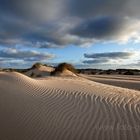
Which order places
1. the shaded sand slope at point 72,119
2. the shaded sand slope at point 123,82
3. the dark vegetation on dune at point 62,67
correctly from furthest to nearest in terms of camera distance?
the dark vegetation on dune at point 62,67 → the shaded sand slope at point 123,82 → the shaded sand slope at point 72,119

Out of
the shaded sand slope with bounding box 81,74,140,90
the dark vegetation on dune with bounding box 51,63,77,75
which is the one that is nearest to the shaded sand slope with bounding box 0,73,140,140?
the shaded sand slope with bounding box 81,74,140,90

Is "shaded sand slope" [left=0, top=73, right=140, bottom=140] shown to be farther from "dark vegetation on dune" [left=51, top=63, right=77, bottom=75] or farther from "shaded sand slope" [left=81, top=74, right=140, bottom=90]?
"dark vegetation on dune" [left=51, top=63, right=77, bottom=75]

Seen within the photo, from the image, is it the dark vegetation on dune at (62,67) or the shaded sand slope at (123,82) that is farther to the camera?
the dark vegetation on dune at (62,67)

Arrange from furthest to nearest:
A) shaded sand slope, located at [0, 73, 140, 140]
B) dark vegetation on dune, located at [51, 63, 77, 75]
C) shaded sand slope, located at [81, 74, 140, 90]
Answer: dark vegetation on dune, located at [51, 63, 77, 75] → shaded sand slope, located at [81, 74, 140, 90] → shaded sand slope, located at [0, 73, 140, 140]

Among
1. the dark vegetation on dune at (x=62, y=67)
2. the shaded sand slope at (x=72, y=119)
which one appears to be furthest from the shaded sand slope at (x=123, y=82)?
the shaded sand slope at (x=72, y=119)

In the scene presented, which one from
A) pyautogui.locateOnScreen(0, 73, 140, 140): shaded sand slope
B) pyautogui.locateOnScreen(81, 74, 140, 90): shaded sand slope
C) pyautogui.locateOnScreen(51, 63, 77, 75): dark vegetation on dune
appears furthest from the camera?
pyautogui.locateOnScreen(51, 63, 77, 75): dark vegetation on dune

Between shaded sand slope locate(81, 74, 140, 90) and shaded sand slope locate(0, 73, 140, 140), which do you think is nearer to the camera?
shaded sand slope locate(0, 73, 140, 140)

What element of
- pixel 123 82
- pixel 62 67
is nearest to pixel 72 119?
pixel 123 82

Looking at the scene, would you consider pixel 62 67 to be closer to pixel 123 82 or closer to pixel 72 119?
pixel 123 82

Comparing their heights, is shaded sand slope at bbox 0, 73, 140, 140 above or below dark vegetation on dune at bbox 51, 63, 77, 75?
below

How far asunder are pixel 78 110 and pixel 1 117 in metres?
2.48

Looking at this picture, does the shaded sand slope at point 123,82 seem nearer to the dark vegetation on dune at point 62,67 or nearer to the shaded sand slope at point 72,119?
the dark vegetation on dune at point 62,67

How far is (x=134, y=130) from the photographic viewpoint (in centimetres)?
507

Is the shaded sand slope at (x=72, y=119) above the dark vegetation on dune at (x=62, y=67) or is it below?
below
